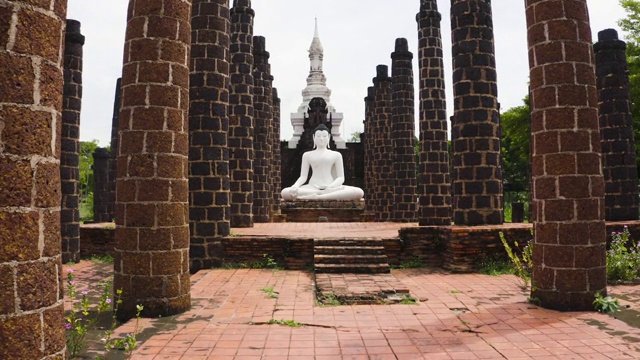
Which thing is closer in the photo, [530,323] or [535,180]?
[530,323]

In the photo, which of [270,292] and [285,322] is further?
[270,292]

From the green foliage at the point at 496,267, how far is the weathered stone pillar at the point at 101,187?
13.6 m

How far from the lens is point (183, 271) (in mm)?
6000

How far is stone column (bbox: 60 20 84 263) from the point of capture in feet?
34.8

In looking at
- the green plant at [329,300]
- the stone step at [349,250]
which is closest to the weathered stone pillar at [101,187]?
the stone step at [349,250]

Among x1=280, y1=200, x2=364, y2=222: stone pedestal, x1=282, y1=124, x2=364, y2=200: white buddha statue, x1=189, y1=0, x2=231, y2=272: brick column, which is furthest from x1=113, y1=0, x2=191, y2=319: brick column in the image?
x1=282, y1=124, x2=364, y2=200: white buddha statue

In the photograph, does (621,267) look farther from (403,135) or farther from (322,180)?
(322,180)

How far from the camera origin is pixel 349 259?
8.87 metres

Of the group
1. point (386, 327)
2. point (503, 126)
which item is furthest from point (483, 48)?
point (503, 126)

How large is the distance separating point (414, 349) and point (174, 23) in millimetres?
4696

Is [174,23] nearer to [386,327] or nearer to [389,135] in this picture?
[386,327]

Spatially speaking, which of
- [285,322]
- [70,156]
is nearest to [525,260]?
[285,322]

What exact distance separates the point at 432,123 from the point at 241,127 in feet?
17.9

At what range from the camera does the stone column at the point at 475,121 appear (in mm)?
10297
